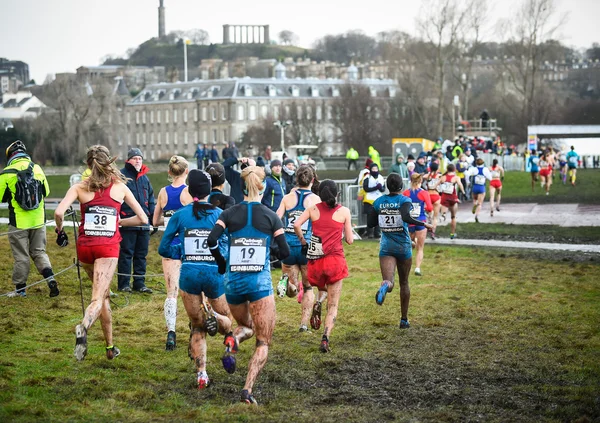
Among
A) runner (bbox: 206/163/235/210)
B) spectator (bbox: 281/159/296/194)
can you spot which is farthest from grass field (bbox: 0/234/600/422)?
spectator (bbox: 281/159/296/194)

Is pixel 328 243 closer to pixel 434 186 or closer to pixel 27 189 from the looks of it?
pixel 27 189

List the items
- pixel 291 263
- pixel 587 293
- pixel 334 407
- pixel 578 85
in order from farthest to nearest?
pixel 578 85 < pixel 587 293 < pixel 291 263 < pixel 334 407

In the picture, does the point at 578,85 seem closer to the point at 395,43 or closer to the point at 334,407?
the point at 395,43

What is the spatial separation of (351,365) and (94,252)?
2987 millimetres

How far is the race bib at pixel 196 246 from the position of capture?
9.58 m

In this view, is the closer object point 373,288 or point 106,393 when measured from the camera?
point 106,393

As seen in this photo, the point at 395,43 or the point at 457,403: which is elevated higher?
the point at 395,43

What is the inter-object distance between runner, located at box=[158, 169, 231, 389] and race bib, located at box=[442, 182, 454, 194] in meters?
15.1

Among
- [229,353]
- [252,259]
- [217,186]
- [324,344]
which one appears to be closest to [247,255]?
[252,259]

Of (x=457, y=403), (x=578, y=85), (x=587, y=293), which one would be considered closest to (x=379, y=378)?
(x=457, y=403)

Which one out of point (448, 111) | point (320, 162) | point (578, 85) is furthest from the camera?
point (578, 85)

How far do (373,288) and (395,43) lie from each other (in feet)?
294

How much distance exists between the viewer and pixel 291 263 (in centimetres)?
1280

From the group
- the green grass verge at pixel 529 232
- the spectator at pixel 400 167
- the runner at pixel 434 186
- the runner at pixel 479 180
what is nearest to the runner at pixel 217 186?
the runner at pixel 434 186
